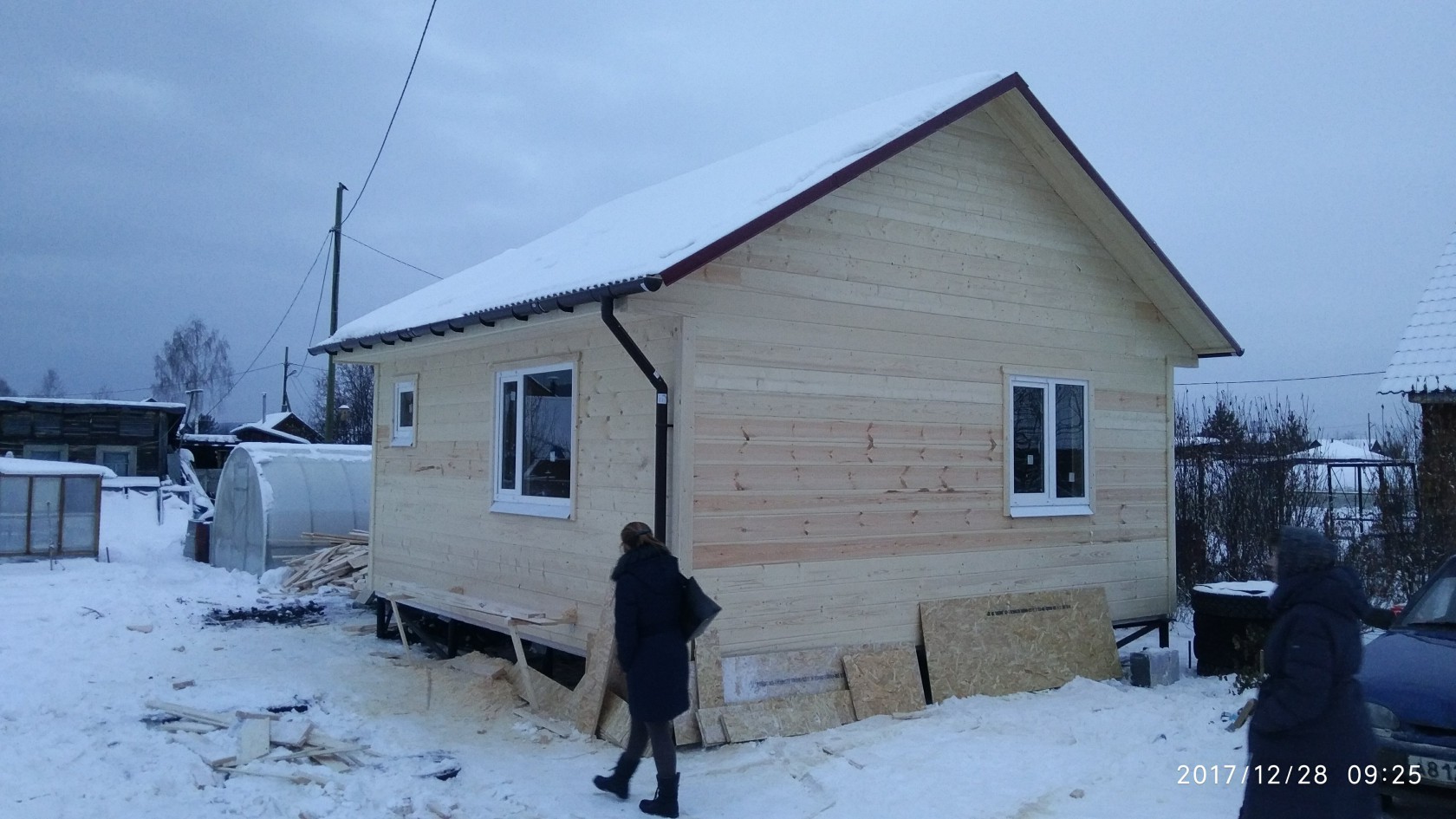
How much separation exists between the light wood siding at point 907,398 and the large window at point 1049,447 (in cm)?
15

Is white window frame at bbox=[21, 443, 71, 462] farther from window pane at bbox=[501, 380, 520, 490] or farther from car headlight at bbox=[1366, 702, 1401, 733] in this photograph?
car headlight at bbox=[1366, 702, 1401, 733]

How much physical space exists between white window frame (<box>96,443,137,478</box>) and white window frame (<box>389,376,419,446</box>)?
2193 centimetres

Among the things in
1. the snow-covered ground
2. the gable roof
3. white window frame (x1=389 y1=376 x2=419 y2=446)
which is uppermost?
the gable roof

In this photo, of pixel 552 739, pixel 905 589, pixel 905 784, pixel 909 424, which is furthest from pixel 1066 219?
pixel 552 739

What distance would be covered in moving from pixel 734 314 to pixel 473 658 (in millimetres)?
4545

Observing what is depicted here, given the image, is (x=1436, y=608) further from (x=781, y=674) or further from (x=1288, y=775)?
(x=781, y=674)

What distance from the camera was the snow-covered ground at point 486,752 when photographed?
21.4 feet

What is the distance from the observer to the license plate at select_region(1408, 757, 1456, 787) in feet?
19.3

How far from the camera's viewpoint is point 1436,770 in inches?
233

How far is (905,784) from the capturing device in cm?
688

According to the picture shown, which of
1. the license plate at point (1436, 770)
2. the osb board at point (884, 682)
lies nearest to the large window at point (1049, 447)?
the osb board at point (884, 682)

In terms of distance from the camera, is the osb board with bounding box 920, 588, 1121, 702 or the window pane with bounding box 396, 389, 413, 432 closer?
the osb board with bounding box 920, 588, 1121, 702

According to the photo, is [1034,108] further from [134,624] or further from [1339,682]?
[134,624]

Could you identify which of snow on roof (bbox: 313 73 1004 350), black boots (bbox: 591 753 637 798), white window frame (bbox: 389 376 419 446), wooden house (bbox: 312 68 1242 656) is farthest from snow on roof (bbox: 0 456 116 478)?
black boots (bbox: 591 753 637 798)
